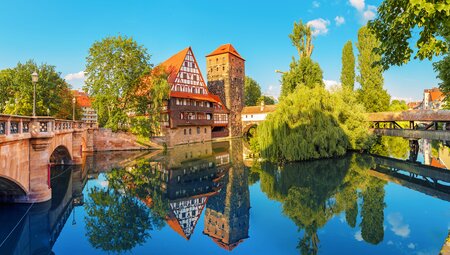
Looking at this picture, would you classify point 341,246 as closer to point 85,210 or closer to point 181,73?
point 85,210

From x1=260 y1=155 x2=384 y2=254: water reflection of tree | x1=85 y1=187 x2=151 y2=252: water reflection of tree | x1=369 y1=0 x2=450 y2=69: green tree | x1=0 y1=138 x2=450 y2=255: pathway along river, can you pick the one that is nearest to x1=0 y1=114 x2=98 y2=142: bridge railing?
x1=0 y1=138 x2=450 y2=255: pathway along river

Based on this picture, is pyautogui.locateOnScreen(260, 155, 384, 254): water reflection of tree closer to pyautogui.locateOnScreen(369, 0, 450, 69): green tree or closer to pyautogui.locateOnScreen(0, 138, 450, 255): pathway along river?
pyautogui.locateOnScreen(0, 138, 450, 255): pathway along river

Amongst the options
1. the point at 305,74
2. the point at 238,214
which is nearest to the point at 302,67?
the point at 305,74

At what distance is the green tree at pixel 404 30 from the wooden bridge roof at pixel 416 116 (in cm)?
1638

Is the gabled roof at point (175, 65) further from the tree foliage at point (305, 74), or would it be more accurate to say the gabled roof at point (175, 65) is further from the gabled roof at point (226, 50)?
the tree foliage at point (305, 74)

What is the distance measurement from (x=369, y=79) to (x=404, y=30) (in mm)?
37132

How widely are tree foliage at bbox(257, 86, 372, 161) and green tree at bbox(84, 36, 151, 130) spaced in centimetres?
1754

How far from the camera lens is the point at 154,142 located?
3247 cm

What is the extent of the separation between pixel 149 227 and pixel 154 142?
24.2m

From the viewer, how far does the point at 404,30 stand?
5.94m

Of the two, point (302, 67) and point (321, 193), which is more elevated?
point (302, 67)

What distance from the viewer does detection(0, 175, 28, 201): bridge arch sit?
918 cm

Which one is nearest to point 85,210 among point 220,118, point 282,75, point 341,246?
point 341,246

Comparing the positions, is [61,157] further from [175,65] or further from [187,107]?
[175,65]
